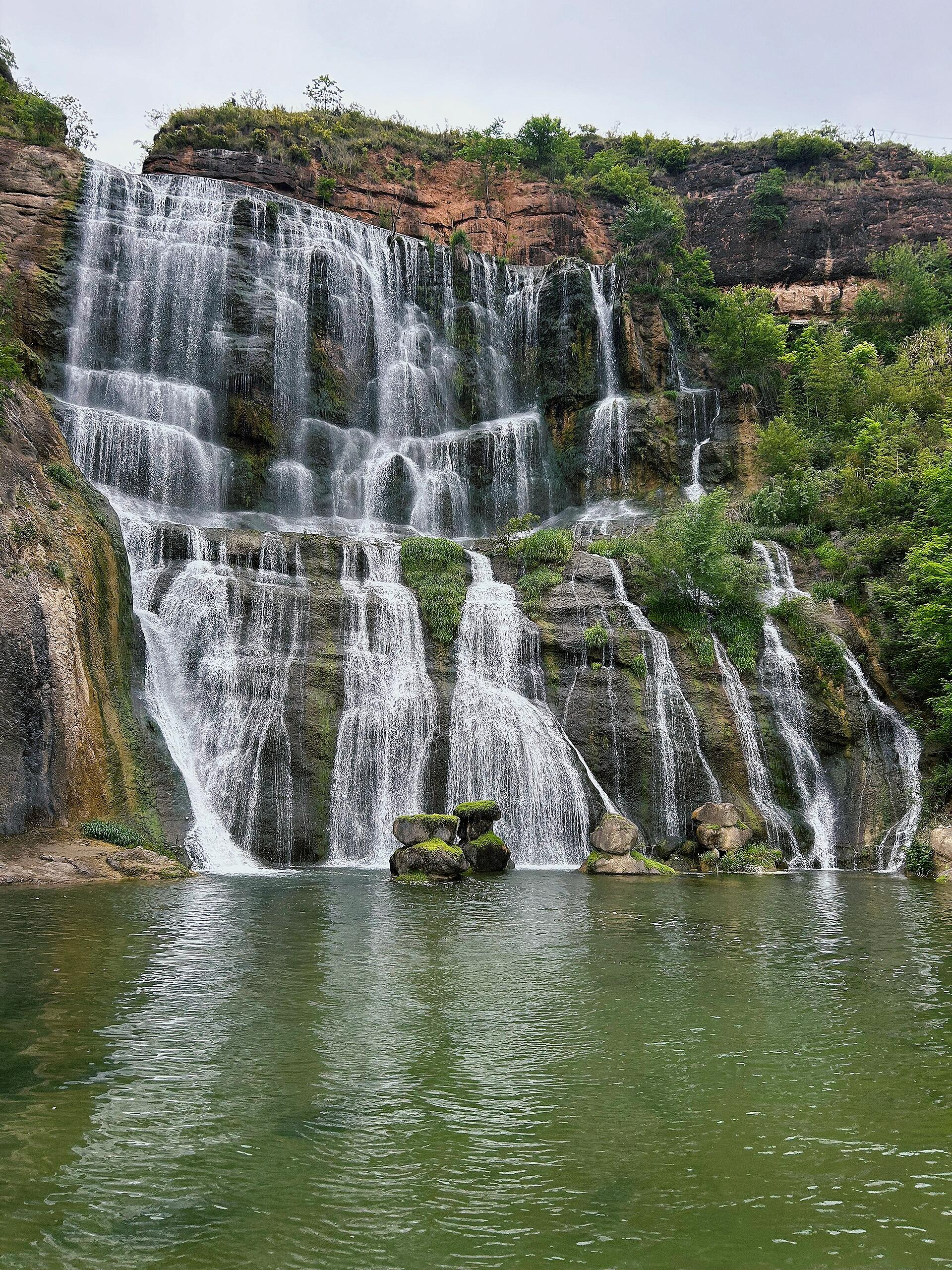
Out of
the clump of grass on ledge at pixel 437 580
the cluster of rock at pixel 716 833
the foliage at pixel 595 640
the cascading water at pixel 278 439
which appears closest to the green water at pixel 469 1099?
the cluster of rock at pixel 716 833

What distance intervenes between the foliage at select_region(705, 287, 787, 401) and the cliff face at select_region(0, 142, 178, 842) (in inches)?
1219

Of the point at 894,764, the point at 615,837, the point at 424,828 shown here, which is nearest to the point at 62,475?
the point at 424,828

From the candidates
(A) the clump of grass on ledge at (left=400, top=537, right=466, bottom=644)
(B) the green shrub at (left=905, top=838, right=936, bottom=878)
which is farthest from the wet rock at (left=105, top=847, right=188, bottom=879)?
(B) the green shrub at (left=905, top=838, right=936, bottom=878)

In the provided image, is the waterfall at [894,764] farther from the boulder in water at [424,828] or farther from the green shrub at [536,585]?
the boulder in water at [424,828]

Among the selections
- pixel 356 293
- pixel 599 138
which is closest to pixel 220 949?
pixel 356 293

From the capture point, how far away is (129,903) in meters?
14.2

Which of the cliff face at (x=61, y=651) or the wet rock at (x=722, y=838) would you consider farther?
the wet rock at (x=722, y=838)

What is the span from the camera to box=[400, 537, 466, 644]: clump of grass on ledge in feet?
90.5

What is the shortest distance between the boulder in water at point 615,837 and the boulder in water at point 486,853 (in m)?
2.43

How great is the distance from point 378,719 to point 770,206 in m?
45.3

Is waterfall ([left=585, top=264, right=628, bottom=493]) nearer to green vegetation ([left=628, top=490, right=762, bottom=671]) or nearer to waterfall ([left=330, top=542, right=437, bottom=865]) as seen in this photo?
green vegetation ([left=628, top=490, right=762, bottom=671])

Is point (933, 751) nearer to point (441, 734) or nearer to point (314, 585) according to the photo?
point (441, 734)

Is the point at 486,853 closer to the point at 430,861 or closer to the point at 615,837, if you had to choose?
the point at 430,861

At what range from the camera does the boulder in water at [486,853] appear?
68.2ft
